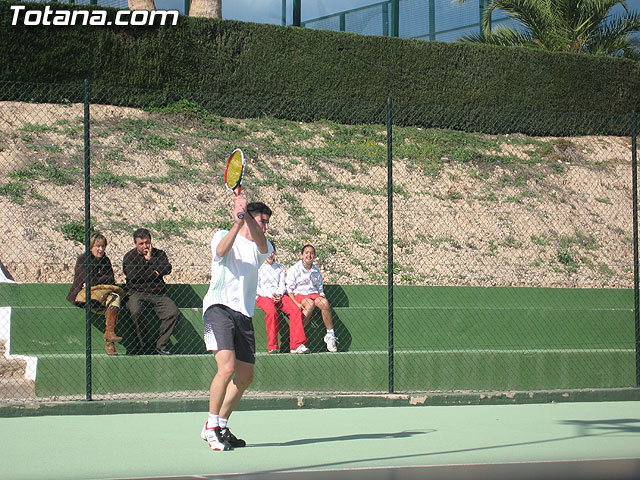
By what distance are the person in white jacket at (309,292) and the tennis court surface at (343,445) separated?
4.96ft

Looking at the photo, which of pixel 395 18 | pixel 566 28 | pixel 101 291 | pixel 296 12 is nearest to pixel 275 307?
pixel 101 291

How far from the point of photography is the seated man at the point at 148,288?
8758 millimetres

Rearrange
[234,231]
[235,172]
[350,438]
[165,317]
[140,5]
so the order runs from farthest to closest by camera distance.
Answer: [140,5] < [165,317] < [350,438] < [235,172] < [234,231]

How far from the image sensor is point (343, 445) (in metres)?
6.00

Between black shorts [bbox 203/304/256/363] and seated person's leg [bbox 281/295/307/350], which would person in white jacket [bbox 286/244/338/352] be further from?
black shorts [bbox 203/304/256/363]

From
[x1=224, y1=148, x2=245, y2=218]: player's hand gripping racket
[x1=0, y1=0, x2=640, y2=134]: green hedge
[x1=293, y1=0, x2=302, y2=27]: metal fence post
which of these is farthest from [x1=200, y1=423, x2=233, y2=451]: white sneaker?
[x1=293, y1=0, x2=302, y2=27]: metal fence post

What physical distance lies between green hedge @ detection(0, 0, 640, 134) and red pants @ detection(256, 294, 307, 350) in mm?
7125

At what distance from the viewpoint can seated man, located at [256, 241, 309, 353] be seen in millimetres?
9180

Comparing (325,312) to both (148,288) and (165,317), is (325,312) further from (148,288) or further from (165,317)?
(148,288)

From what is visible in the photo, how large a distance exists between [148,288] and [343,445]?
3.77 metres

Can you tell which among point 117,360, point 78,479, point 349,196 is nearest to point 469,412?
point 117,360

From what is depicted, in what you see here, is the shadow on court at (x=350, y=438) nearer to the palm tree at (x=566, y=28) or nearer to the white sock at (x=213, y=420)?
the white sock at (x=213, y=420)

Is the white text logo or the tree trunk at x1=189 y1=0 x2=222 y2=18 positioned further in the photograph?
the tree trunk at x1=189 y1=0 x2=222 y2=18

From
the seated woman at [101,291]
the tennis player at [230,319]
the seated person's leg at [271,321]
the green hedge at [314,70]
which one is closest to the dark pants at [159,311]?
the seated woman at [101,291]
